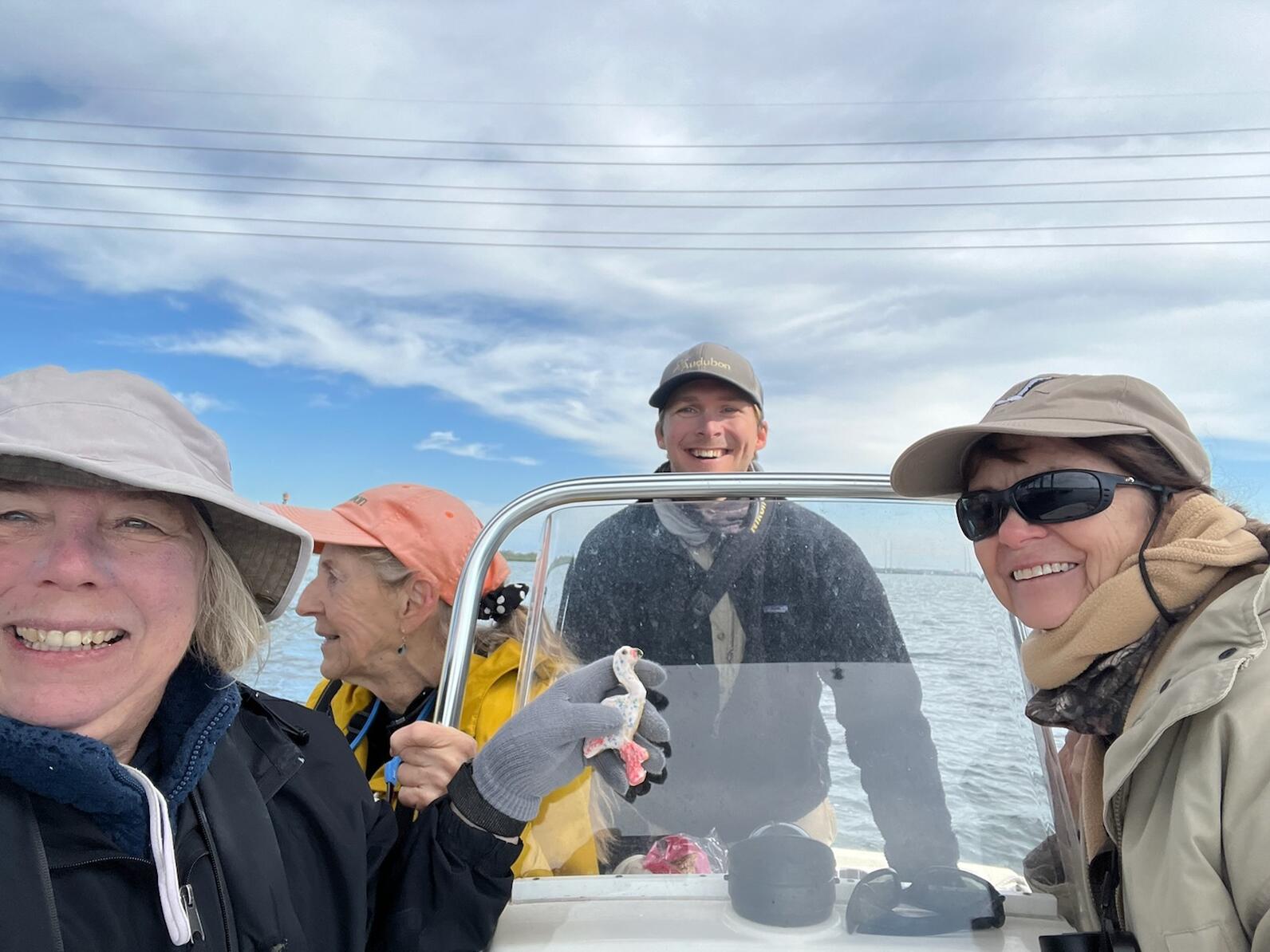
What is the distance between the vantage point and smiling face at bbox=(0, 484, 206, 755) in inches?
52.9

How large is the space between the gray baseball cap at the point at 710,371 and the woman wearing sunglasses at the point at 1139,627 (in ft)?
5.22

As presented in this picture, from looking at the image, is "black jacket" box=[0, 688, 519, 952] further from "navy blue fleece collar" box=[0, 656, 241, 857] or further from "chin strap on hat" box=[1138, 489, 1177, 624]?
"chin strap on hat" box=[1138, 489, 1177, 624]

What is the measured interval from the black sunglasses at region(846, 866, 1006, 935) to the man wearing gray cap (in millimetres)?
31

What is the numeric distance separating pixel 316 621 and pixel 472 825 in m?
1.29

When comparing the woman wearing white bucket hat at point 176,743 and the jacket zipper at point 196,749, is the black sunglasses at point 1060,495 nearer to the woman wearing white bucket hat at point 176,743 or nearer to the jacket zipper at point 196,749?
the woman wearing white bucket hat at point 176,743

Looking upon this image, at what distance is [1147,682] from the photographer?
1.50 m

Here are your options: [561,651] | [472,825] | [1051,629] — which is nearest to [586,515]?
[561,651]

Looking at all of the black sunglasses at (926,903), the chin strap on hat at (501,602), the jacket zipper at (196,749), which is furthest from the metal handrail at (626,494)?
the black sunglasses at (926,903)

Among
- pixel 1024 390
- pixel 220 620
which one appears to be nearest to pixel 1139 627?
pixel 1024 390

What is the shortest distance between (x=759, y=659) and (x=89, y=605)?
1.18 metres

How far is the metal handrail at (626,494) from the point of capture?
6.54 feet

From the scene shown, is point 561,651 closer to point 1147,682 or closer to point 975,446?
point 975,446

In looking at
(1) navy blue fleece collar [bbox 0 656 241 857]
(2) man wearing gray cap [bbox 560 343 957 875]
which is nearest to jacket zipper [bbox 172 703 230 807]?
(1) navy blue fleece collar [bbox 0 656 241 857]

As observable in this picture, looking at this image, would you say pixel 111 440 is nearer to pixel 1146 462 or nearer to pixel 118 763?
pixel 118 763
